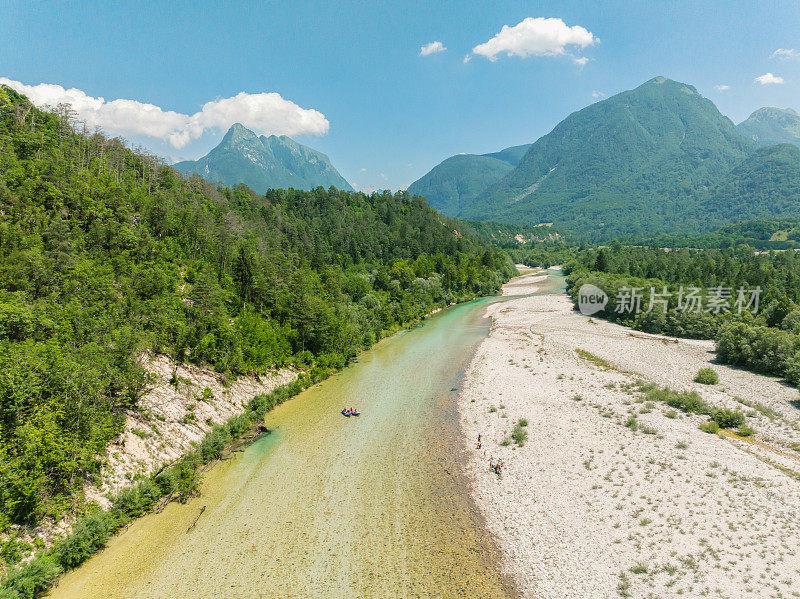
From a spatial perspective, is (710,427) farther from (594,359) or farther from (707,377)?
(594,359)

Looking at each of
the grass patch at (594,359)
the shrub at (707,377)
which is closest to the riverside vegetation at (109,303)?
the grass patch at (594,359)

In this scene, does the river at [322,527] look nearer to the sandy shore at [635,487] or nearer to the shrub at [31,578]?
the shrub at [31,578]

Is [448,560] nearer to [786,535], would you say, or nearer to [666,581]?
[666,581]

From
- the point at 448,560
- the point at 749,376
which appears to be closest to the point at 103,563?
the point at 448,560

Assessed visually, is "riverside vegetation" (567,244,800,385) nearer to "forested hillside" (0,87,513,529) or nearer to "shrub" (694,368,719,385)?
"shrub" (694,368,719,385)

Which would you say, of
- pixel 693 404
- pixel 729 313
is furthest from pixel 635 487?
pixel 729 313
